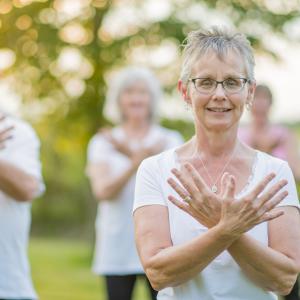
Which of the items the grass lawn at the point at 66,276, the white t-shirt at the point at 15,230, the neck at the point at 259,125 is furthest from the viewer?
the grass lawn at the point at 66,276

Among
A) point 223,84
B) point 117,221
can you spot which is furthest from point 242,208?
point 117,221

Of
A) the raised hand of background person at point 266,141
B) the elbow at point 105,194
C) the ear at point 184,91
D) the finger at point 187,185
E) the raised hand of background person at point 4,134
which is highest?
the ear at point 184,91

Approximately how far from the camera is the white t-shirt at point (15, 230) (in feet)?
12.6

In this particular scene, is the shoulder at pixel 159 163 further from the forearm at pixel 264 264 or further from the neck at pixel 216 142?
the forearm at pixel 264 264

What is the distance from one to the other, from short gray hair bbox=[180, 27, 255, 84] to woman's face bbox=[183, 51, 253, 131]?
0.02 metres

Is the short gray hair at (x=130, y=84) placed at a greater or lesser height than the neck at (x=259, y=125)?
greater

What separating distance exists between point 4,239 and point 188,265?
1574 mm

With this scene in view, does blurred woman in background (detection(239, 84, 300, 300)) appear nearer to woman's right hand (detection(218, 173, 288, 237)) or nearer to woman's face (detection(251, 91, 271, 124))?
woman's face (detection(251, 91, 271, 124))

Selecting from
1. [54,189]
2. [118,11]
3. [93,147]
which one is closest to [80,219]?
[54,189]

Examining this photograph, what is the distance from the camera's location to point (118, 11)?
10836 millimetres

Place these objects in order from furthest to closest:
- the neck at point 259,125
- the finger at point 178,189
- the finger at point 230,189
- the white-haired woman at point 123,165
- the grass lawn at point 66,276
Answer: the grass lawn at point 66,276, the neck at point 259,125, the white-haired woman at point 123,165, the finger at point 178,189, the finger at point 230,189

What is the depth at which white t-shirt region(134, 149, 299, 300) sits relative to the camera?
2689mm

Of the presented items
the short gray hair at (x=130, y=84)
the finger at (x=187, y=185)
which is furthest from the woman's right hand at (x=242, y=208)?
the short gray hair at (x=130, y=84)

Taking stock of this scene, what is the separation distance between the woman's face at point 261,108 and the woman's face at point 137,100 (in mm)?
753
